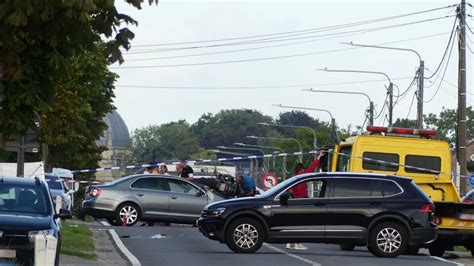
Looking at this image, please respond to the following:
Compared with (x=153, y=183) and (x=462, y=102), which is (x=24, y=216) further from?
(x=462, y=102)

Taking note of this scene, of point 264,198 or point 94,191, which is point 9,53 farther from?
point 94,191

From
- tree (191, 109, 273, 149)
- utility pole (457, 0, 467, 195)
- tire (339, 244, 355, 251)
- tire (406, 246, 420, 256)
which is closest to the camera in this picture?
tire (406, 246, 420, 256)

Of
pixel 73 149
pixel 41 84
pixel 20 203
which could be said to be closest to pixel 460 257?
pixel 20 203

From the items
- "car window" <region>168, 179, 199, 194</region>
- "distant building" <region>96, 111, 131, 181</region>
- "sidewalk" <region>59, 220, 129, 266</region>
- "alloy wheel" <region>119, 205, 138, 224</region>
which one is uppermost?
"distant building" <region>96, 111, 131, 181</region>

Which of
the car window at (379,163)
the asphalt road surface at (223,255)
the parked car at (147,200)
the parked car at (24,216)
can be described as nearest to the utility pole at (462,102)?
the car window at (379,163)

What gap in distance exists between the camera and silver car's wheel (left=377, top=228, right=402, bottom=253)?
77.4ft

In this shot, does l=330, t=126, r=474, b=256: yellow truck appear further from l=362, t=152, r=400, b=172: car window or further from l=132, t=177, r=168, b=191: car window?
l=132, t=177, r=168, b=191: car window

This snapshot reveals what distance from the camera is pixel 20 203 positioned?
17.8 meters

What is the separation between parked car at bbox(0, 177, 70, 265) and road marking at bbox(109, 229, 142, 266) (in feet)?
9.40

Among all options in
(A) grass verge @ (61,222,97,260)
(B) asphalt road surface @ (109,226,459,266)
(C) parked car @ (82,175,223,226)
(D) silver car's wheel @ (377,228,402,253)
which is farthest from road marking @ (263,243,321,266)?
(C) parked car @ (82,175,223,226)

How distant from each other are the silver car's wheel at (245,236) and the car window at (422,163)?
6.12 metres

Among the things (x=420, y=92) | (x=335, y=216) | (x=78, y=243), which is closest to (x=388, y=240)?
(x=335, y=216)

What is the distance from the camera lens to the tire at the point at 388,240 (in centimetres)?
2356

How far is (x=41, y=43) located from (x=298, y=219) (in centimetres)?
1057
